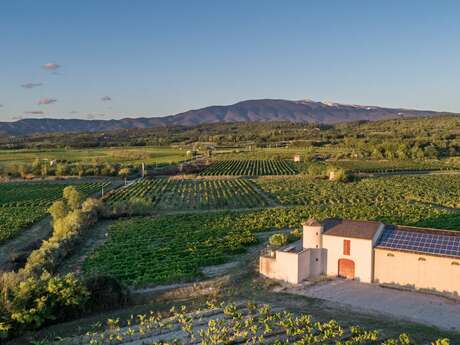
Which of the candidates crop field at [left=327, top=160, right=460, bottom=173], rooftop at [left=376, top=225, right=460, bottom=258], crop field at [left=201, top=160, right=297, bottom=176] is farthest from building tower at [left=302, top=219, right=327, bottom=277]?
crop field at [left=327, top=160, right=460, bottom=173]

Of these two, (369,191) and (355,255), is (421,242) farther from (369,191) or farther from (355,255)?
(369,191)

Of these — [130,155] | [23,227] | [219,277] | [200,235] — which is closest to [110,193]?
[23,227]

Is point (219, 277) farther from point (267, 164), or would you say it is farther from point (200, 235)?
point (267, 164)

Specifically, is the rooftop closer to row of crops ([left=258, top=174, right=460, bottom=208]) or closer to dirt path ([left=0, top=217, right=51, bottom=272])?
dirt path ([left=0, top=217, right=51, bottom=272])

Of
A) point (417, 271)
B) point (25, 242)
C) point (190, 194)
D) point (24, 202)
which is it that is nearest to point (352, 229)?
point (417, 271)

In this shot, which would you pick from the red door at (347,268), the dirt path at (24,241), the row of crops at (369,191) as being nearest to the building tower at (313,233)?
the red door at (347,268)
